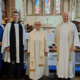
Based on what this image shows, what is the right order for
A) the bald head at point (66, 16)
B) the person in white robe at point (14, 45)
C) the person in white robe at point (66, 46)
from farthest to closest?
the person in white robe at point (14, 45)
the person in white robe at point (66, 46)
the bald head at point (66, 16)

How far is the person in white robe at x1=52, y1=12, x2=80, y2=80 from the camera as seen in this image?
2.99 meters

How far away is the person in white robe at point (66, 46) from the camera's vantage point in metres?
2.99

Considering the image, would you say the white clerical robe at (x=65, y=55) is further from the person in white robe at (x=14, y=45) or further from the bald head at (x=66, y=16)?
the person in white robe at (x=14, y=45)

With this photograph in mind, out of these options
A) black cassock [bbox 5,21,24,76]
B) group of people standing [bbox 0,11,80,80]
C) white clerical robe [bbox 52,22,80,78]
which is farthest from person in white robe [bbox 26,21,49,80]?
white clerical robe [bbox 52,22,80,78]

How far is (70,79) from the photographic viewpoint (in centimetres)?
330

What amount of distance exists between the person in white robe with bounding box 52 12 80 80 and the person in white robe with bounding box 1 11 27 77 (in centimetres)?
97

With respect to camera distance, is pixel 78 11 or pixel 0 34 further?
pixel 78 11

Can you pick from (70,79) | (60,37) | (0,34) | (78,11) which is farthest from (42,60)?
(78,11)

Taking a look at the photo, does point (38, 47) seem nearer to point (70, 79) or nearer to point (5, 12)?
point (70, 79)

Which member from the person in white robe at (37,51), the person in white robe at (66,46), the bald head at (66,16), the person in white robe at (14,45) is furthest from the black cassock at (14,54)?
the bald head at (66,16)

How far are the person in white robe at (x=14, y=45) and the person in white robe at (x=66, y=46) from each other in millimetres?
973

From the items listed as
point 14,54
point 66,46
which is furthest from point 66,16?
point 14,54

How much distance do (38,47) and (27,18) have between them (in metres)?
14.5

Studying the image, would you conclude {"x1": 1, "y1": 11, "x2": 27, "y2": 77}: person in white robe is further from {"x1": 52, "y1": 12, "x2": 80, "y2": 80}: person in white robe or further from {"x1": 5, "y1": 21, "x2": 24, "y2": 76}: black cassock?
{"x1": 52, "y1": 12, "x2": 80, "y2": 80}: person in white robe
